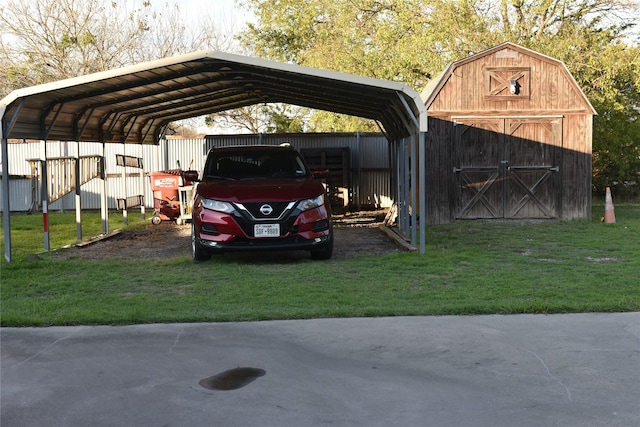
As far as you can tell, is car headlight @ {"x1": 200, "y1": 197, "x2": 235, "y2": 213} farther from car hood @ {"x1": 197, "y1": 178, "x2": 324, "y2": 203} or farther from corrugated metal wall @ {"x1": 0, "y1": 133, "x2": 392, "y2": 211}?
corrugated metal wall @ {"x1": 0, "y1": 133, "x2": 392, "y2": 211}

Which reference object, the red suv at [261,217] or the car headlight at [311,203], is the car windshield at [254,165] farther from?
the car headlight at [311,203]

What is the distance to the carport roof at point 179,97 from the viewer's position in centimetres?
1049

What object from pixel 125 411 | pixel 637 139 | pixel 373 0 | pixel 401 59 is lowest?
pixel 125 411

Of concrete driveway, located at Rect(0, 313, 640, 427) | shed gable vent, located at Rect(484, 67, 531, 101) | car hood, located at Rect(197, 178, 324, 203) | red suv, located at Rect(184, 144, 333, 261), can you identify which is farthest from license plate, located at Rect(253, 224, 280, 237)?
shed gable vent, located at Rect(484, 67, 531, 101)

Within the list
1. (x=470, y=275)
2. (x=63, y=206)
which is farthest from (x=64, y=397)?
(x=63, y=206)

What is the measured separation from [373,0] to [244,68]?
1398cm

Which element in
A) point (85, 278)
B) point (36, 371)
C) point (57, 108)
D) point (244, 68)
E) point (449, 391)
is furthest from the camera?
point (57, 108)

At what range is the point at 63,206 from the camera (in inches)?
854

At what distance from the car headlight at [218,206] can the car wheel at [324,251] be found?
1.41 m

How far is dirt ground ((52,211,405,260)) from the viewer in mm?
11531

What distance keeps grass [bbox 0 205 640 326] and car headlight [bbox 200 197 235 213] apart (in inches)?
31.1

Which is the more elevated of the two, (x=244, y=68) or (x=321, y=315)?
(x=244, y=68)

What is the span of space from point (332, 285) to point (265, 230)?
1.94 metres

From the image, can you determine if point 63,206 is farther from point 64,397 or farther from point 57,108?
point 64,397
